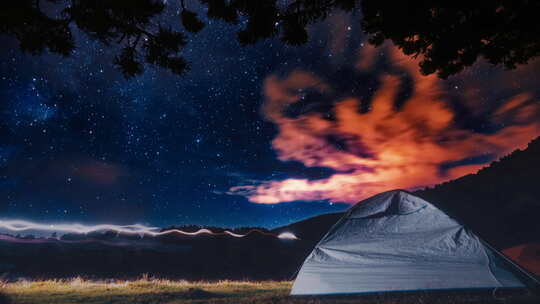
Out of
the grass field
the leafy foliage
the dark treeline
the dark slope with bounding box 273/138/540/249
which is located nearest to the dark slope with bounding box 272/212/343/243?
the dark treeline

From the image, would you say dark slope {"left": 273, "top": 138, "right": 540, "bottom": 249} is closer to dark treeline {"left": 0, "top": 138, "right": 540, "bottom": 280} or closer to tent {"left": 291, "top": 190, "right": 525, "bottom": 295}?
dark treeline {"left": 0, "top": 138, "right": 540, "bottom": 280}

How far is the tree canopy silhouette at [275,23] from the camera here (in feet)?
8.34

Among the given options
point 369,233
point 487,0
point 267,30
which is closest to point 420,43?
point 487,0

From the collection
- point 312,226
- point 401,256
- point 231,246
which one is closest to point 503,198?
point 231,246

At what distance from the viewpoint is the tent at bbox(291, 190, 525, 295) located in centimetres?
493

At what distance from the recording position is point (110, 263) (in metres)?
17.5

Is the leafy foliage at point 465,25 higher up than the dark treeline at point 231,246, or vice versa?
the leafy foliage at point 465,25

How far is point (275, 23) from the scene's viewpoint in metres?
2.85

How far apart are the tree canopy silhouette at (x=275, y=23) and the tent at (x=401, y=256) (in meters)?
4.10

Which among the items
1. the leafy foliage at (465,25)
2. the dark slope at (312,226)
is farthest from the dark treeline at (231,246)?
the dark slope at (312,226)

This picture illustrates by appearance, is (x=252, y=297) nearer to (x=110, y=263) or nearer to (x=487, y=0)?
(x=487, y=0)

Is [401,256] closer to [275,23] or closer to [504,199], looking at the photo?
[275,23]

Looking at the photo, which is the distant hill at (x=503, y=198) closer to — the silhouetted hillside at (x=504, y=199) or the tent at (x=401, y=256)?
the silhouetted hillside at (x=504, y=199)

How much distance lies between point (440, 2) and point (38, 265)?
75.8 feet
